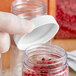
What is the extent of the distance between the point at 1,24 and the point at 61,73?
0.46ft

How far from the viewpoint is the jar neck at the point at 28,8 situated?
52cm

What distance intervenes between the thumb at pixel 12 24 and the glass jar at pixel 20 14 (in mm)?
147

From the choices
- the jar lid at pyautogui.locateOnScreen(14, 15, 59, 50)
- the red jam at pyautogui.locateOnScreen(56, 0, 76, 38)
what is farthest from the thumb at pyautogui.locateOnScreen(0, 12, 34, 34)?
the red jam at pyautogui.locateOnScreen(56, 0, 76, 38)

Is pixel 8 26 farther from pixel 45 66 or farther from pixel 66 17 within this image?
pixel 66 17

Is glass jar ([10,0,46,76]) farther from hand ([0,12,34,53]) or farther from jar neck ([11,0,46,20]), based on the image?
hand ([0,12,34,53])

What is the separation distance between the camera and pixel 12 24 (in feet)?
1.16

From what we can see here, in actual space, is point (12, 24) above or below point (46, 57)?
above

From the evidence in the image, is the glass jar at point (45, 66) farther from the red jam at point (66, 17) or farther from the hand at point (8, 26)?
the red jam at point (66, 17)

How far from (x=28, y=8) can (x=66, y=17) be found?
36 centimetres

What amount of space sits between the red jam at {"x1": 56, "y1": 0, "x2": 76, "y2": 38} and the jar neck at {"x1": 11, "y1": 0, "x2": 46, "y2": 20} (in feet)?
0.98

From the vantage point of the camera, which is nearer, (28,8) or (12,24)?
(12,24)

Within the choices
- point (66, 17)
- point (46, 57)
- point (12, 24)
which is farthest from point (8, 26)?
point (66, 17)

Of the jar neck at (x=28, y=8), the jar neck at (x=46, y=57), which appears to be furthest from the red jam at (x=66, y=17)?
the jar neck at (x=46, y=57)

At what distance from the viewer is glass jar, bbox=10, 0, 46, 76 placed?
0.52 metres
